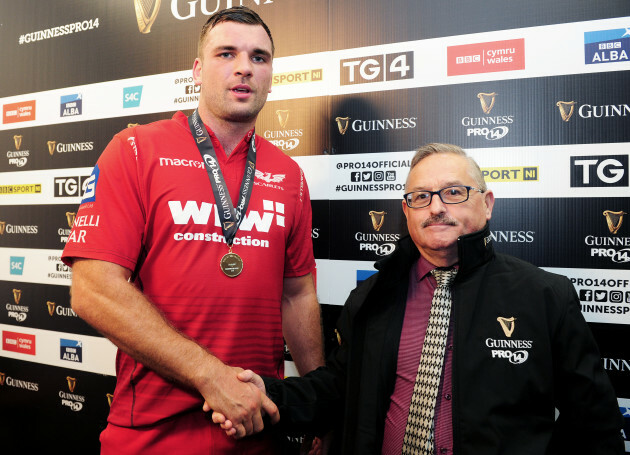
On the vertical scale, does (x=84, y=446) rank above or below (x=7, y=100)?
below

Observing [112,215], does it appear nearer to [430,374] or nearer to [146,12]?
[430,374]

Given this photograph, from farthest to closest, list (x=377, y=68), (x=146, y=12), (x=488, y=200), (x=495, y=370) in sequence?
(x=146, y=12), (x=377, y=68), (x=488, y=200), (x=495, y=370)

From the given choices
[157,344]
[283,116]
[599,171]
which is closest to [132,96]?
[283,116]

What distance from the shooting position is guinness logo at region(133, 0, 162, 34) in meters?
2.68

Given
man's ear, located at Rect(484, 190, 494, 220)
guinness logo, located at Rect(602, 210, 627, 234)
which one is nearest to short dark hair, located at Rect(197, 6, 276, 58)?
man's ear, located at Rect(484, 190, 494, 220)

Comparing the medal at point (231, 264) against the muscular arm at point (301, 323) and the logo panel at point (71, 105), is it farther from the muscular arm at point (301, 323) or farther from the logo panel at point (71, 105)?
the logo panel at point (71, 105)

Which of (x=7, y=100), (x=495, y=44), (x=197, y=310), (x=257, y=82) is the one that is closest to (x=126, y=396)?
(x=197, y=310)

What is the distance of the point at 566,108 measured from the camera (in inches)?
74.1

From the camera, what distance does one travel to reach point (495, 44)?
1.97 m

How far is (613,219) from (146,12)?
2.52m

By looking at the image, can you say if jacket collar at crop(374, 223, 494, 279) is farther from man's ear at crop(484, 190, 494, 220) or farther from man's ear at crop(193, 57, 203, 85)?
man's ear at crop(193, 57, 203, 85)

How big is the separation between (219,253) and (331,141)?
2.99 ft

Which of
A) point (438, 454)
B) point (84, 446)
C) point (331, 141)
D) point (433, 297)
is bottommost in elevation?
point (84, 446)

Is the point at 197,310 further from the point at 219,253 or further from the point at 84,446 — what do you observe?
the point at 84,446
